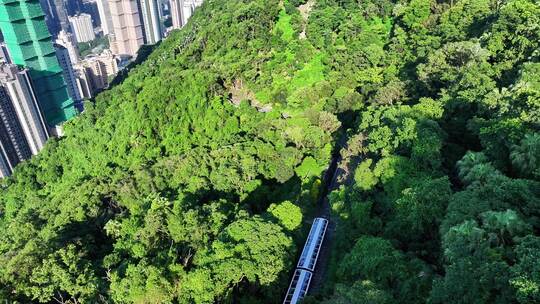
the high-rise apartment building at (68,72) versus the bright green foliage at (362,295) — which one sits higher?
the bright green foliage at (362,295)

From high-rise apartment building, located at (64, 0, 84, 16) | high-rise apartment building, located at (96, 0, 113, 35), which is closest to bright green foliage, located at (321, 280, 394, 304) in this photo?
high-rise apartment building, located at (96, 0, 113, 35)

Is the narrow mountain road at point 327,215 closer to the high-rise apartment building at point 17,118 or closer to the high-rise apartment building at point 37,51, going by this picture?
the high-rise apartment building at point 17,118

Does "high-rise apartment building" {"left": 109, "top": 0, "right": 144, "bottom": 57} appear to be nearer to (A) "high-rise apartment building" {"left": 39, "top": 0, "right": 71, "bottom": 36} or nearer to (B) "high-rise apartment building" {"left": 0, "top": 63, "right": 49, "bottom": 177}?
(A) "high-rise apartment building" {"left": 39, "top": 0, "right": 71, "bottom": 36}

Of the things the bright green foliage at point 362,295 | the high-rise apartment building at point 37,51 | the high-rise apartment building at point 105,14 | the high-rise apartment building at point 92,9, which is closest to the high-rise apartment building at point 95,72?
the high-rise apartment building at point 37,51

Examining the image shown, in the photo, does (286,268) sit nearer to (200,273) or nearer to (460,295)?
(200,273)

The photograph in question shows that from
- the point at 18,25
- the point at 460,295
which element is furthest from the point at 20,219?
the point at 18,25

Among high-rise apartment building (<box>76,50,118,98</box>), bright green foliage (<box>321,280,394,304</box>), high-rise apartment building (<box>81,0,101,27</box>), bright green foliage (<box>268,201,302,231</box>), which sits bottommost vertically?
high-rise apartment building (<box>76,50,118,98</box>)
